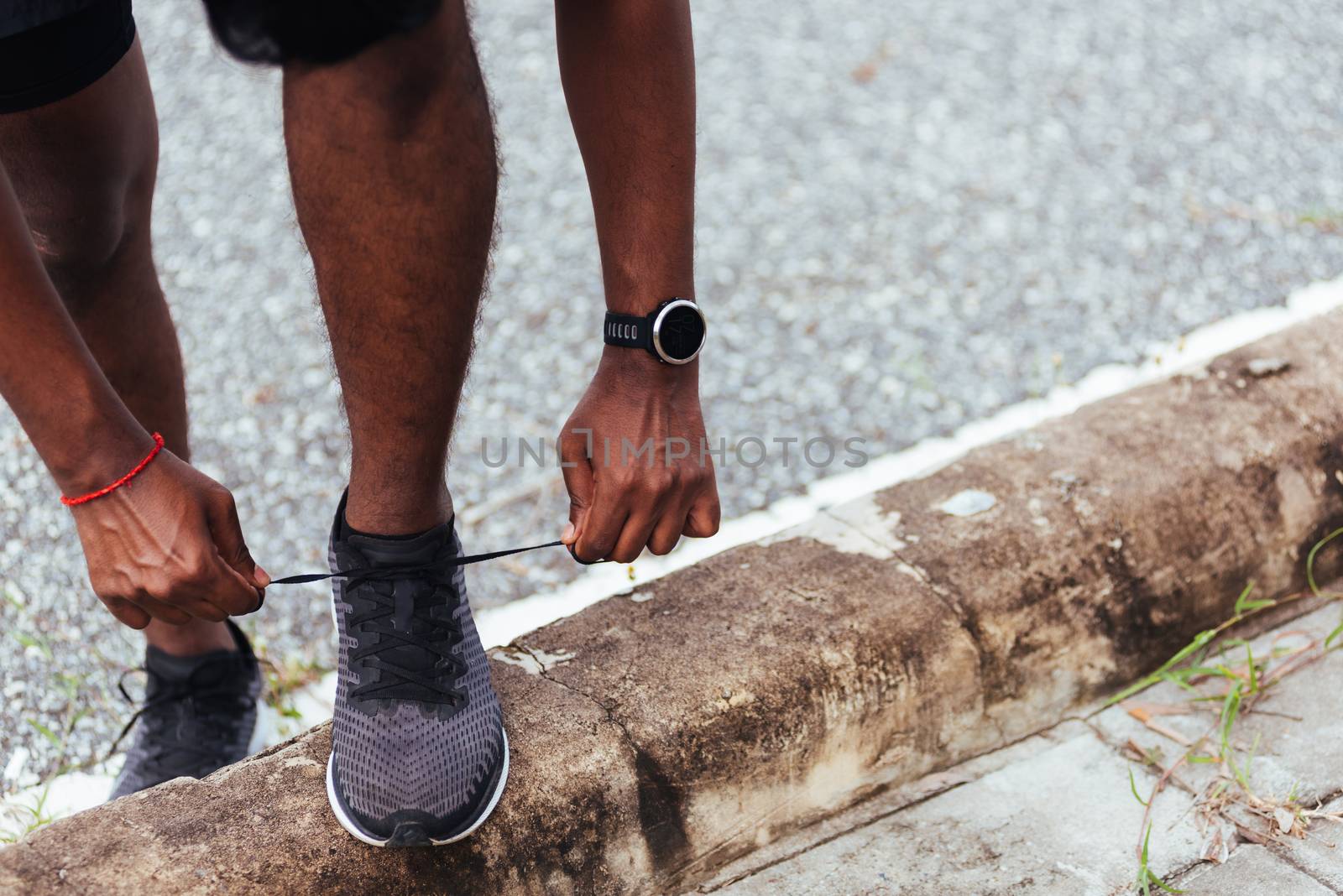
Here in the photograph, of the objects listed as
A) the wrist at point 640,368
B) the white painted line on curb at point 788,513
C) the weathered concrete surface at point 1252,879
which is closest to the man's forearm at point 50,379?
the wrist at point 640,368

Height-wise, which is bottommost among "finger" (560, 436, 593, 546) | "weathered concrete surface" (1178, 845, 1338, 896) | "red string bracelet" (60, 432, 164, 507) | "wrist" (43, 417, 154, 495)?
"weathered concrete surface" (1178, 845, 1338, 896)

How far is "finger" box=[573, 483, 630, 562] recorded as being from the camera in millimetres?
1401

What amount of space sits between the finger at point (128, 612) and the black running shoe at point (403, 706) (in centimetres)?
20

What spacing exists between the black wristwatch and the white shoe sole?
1.57 feet

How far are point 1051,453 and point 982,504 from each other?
0.18 meters

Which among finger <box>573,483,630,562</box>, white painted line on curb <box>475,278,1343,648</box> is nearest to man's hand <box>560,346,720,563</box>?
finger <box>573,483,630,562</box>

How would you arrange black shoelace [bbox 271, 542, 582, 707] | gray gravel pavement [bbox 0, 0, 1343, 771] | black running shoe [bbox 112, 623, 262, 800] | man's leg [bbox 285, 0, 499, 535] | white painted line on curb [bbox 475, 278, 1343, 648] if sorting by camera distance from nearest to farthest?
1. man's leg [bbox 285, 0, 499, 535]
2. black shoelace [bbox 271, 542, 582, 707]
3. black running shoe [bbox 112, 623, 262, 800]
4. white painted line on curb [bbox 475, 278, 1343, 648]
5. gray gravel pavement [bbox 0, 0, 1343, 771]

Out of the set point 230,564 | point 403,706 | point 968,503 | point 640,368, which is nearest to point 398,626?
point 403,706

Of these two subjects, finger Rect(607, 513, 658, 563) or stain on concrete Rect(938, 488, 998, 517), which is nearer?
finger Rect(607, 513, 658, 563)

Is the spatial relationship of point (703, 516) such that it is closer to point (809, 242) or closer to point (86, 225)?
point (86, 225)

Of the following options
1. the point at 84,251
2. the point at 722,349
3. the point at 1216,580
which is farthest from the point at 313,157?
the point at 722,349

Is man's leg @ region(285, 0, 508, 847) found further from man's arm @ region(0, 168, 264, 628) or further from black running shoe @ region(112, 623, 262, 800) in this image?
black running shoe @ region(112, 623, 262, 800)

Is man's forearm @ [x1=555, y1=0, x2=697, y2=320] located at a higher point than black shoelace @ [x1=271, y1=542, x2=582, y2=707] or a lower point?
higher

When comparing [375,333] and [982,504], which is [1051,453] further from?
[375,333]
